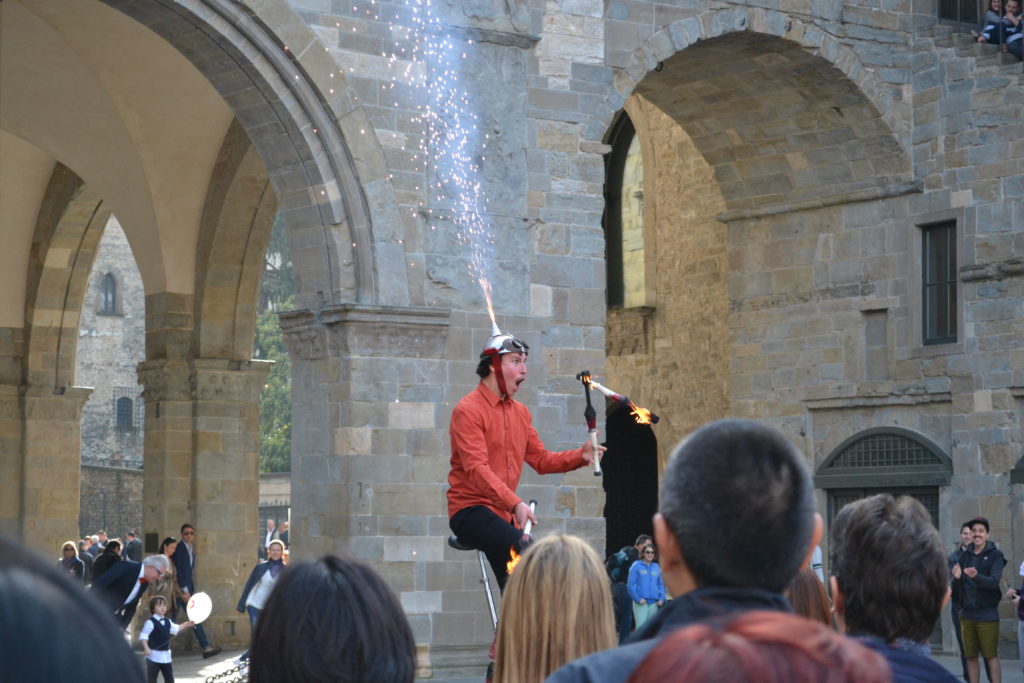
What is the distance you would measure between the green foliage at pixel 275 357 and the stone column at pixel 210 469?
28.9 meters

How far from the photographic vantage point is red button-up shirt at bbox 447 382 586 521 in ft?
27.3

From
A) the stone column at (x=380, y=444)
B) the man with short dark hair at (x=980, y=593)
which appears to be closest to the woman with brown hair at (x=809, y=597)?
the man with short dark hair at (x=980, y=593)

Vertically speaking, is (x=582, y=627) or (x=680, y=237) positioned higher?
(x=680, y=237)

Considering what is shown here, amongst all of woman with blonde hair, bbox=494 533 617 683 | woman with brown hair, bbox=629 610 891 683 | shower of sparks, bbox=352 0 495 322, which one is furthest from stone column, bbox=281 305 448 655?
woman with brown hair, bbox=629 610 891 683

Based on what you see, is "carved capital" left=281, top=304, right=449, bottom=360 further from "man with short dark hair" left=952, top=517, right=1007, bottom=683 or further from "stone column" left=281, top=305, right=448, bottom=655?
"man with short dark hair" left=952, top=517, right=1007, bottom=683

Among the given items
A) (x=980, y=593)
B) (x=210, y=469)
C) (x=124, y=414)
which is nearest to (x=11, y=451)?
(x=210, y=469)

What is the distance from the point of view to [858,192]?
17.6 metres

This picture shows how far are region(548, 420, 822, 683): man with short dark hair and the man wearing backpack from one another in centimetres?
1163

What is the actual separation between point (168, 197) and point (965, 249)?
8689 mm

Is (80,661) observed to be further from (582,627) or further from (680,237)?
(680,237)

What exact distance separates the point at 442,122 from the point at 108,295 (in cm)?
4043

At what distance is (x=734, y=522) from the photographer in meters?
2.30

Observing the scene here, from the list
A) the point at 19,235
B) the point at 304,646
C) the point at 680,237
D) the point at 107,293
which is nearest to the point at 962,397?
the point at 680,237

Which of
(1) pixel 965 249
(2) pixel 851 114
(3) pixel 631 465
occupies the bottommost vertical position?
(3) pixel 631 465
